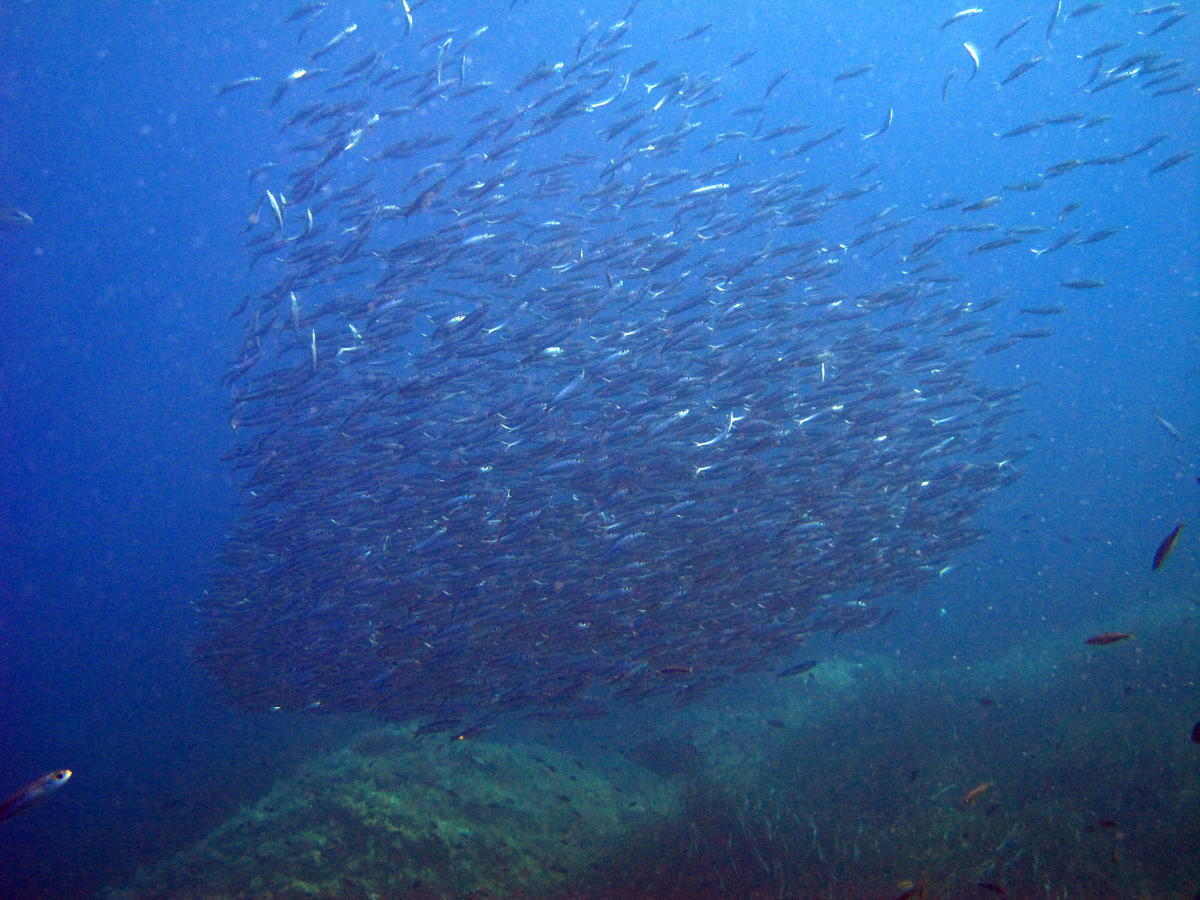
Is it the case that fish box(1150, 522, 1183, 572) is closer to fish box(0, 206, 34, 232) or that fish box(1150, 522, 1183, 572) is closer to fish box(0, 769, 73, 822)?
fish box(0, 769, 73, 822)

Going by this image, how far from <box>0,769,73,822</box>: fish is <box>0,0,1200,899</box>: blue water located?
10015 millimetres

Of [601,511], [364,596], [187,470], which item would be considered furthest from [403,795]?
[187,470]

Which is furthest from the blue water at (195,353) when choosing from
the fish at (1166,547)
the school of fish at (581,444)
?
the fish at (1166,547)

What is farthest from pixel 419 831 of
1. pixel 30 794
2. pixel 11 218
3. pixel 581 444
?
pixel 11 218

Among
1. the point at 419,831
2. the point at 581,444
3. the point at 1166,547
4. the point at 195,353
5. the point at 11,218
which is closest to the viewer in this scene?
the point at 1166,547

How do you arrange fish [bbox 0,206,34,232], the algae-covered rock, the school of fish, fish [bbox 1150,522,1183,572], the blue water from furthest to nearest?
the blue water → the school of fish → fish [bbox 0,206,34,232] → the algae-covered rock → fish [bbox 1150,522,1183,572]

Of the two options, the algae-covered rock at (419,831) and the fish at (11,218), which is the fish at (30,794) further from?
the fish at (11,218)

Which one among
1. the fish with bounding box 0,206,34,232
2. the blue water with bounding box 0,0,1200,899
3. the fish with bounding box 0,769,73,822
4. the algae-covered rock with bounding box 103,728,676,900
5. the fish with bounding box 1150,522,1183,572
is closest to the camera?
the fish with bounding box 0,769,73,822

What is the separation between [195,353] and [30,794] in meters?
66.7

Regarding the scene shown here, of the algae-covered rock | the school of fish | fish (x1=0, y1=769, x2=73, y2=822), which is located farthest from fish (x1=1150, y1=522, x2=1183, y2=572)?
fish (x1=0, y1=769, x2=73, y2=822)

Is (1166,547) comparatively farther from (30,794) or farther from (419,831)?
(419,831)

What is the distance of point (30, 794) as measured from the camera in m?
4.23

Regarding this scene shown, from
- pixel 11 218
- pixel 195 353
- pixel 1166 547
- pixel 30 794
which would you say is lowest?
pixel 1166 547

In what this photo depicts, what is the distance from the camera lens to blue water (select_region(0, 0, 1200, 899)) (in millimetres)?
23016
